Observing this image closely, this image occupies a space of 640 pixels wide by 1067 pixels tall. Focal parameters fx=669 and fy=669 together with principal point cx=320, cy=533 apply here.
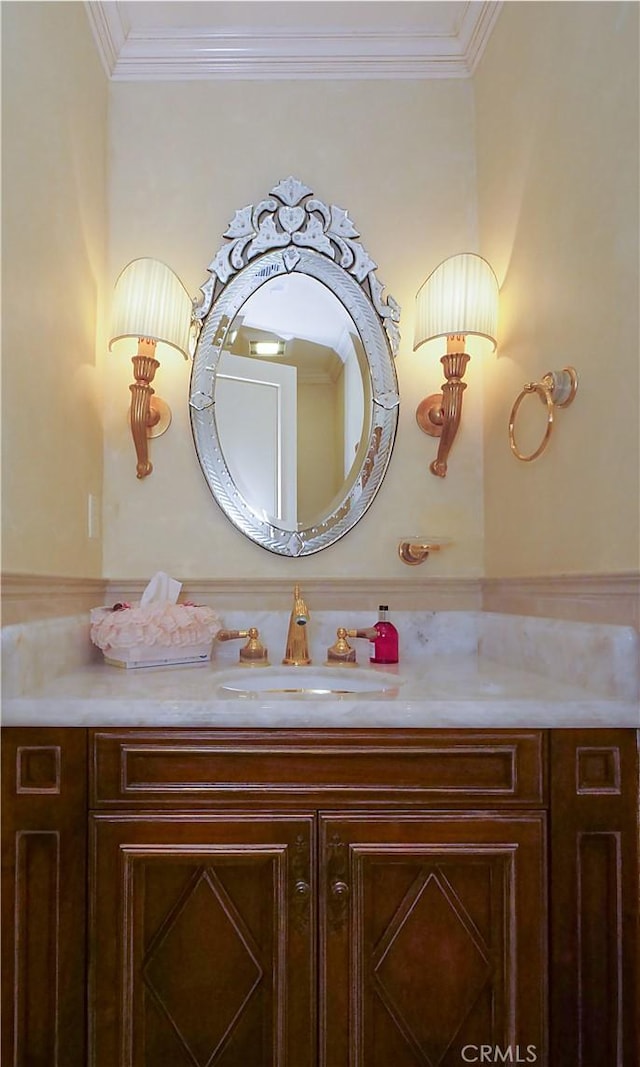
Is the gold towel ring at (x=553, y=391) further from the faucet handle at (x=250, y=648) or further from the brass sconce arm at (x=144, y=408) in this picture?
the brass sconce arm at (x=144, y=408)

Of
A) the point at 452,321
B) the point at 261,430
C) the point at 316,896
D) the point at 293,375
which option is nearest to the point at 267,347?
the point at 293,375

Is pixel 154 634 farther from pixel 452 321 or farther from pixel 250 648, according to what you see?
pixel 452 321

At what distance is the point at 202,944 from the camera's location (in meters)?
1.11

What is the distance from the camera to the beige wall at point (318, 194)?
1.76m

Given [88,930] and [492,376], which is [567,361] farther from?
[88,930]

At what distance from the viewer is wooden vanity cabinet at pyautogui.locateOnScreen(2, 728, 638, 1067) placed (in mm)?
1095

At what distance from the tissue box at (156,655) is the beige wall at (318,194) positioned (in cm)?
27

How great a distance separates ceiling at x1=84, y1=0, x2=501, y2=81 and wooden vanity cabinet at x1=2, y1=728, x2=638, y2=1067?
1.72 metres

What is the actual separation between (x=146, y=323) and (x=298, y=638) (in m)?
0.85

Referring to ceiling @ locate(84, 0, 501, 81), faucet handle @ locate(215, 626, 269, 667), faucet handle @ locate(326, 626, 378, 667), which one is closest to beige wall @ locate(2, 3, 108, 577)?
ceiling @ locate(84, 0, 501, 81)

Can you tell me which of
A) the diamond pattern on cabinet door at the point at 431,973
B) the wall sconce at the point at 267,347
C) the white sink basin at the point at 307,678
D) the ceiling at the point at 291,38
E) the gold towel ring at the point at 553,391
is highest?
the ceiling at the point at 291,38

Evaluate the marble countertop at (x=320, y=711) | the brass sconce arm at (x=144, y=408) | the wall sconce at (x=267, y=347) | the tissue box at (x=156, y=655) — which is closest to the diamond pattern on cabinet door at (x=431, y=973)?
the marble countertop at (x=320, y=711)

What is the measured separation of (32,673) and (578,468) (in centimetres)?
109

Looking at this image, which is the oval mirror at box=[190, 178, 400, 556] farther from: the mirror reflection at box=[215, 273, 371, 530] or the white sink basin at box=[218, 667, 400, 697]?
the white sink basin at box=[218, 667, 400, 697]
